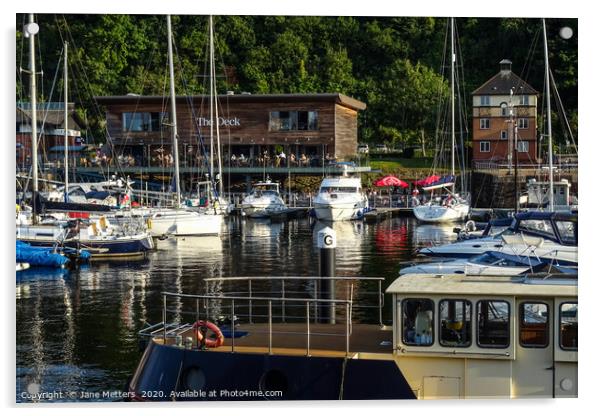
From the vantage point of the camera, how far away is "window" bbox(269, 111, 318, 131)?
60.1 meters

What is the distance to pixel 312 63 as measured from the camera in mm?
60406

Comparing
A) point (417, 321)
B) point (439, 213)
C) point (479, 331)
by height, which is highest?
point (417, 321)

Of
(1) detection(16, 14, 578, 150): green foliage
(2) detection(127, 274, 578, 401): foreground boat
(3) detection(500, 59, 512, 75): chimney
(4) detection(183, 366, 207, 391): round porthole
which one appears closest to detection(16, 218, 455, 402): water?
(4) detection(183, 366, 207, 391): round porthole

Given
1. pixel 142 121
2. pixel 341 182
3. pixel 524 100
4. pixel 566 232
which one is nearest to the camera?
pixel 566 232

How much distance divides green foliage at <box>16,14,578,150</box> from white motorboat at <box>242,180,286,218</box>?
633cm

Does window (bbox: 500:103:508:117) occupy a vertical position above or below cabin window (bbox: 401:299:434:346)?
above

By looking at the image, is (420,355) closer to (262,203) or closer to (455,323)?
(455,323)

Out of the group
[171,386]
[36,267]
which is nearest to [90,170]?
[36,267]

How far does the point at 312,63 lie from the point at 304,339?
Answer: 46371 millimetres

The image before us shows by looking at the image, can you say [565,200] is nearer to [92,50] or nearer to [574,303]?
[92,50]

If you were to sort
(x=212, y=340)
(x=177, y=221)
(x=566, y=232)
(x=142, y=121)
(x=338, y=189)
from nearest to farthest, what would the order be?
(x=212, y=340)
(x=566, y=232)
(x=177, y=221)
(x=338, y=189)
(x=142, y=121)

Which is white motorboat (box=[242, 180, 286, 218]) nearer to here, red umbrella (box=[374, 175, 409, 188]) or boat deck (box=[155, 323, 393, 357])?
red umbrella (box=[374, 175, 409, 188])

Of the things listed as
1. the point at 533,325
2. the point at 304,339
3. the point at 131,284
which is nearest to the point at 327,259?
the point at 304,339

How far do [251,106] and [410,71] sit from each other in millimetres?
8744
